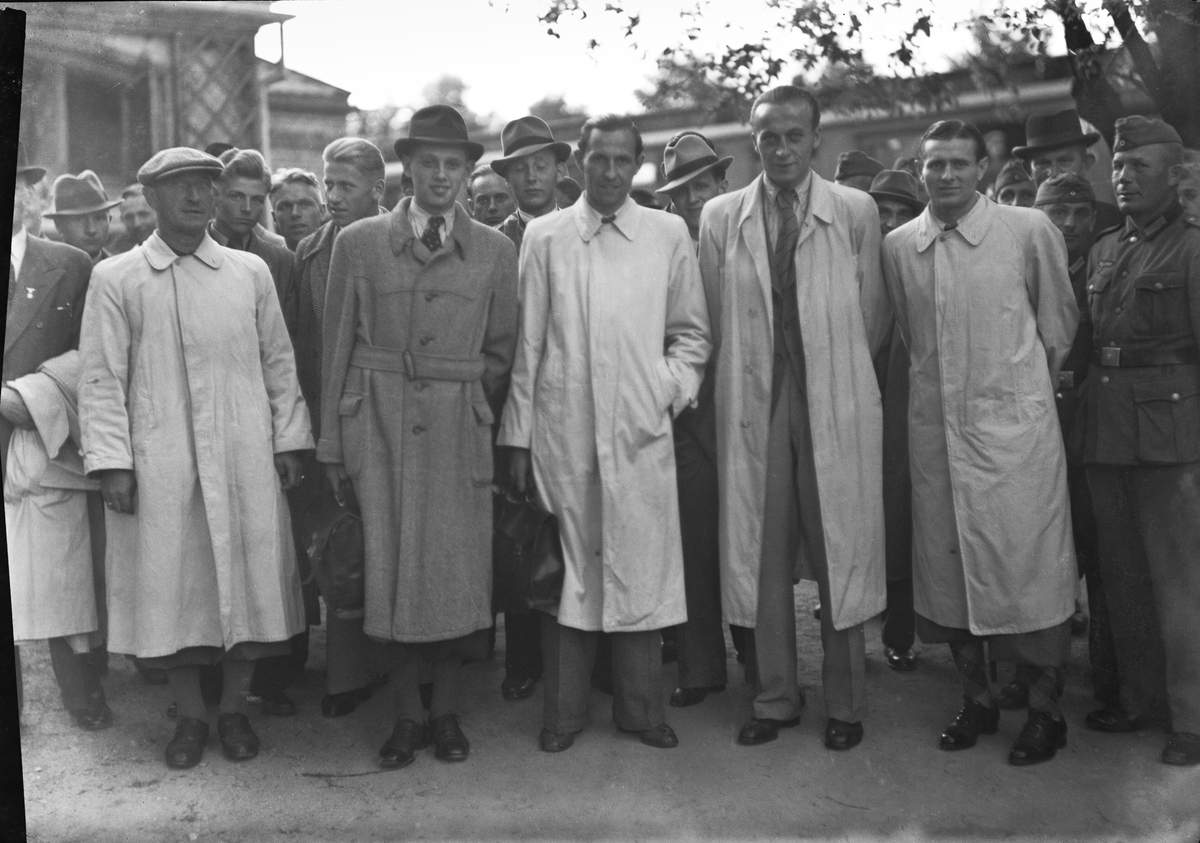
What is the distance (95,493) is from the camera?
4297 mm

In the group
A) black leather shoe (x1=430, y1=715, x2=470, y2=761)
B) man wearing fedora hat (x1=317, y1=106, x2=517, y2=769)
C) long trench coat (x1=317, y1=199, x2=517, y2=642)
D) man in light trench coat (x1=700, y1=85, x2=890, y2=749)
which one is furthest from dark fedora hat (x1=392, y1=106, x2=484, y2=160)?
black leather shoe (x1=430, y1=715, x2=470, y2=761)

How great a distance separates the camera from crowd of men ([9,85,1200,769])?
13.2 ft

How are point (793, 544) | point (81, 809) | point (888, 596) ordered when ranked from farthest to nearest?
1. point (888, 596)
2. point (793, 544)
3. point (81, 809)

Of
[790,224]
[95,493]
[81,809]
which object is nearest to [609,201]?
[790,224]

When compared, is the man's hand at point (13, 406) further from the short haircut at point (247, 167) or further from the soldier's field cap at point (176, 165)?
the short haircut at point (247, 167)

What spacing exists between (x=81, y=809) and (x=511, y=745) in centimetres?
148

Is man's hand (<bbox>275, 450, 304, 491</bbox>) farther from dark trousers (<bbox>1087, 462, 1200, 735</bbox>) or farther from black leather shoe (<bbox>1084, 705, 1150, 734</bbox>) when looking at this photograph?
black leather shoe (<bbox>1084, 705, 1150, 734</bbox>)

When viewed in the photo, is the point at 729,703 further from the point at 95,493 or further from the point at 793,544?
the point at 95,493

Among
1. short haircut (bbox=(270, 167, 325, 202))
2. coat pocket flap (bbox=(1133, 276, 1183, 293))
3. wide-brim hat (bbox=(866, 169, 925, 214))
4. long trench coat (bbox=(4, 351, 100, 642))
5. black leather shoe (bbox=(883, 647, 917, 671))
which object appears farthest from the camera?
wide-brim hat (bbox=(866, 169, 925, 214))

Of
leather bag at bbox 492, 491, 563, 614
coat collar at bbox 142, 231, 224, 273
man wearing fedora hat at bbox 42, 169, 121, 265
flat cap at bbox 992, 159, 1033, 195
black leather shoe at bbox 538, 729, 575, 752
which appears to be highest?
flat cap at bbox 992, 159, 1033, 195

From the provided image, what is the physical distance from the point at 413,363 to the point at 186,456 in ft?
2.88

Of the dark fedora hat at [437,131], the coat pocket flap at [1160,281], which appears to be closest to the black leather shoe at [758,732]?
the coat pocket flap at [1160,281]

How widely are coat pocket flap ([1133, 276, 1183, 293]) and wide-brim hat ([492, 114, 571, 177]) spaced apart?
2.24 meters

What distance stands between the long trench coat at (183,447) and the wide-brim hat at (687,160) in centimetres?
181
